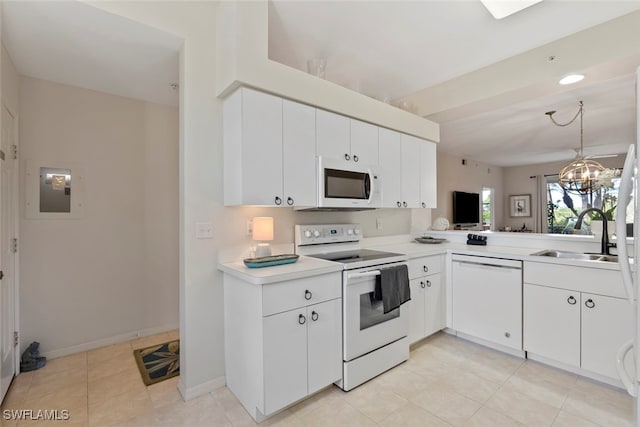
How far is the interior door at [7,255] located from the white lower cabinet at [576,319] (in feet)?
12.3

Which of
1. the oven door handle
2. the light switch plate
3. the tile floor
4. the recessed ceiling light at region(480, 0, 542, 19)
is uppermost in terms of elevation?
the recessed ceiling light at region(480, 0, 542, 19)

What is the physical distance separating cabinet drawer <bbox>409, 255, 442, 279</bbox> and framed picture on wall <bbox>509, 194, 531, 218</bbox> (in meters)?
6.50

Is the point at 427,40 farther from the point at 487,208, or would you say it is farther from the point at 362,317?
A: the point at 487,208

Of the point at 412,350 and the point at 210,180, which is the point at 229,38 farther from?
the point at 412,350

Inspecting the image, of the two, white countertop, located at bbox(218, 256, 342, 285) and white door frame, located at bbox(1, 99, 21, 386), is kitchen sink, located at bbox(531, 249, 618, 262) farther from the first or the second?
white door frame, located at bbox(1, 99, 21, 386)

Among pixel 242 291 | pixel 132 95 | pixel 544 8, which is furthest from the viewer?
pixel 132 95

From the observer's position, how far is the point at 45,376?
91.0 inches

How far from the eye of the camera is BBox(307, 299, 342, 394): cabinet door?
1933 mm

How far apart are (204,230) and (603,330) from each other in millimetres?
2840

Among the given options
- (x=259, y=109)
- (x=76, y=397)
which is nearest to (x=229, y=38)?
(x=259, y=109)

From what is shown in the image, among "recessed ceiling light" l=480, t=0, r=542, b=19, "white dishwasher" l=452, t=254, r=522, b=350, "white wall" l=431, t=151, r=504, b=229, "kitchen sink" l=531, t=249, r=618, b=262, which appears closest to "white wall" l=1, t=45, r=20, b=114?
"recessed ceiling light" l=480, t=0, r=542, b=19

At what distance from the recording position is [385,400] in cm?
202

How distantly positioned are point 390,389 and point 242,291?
4.07 feet

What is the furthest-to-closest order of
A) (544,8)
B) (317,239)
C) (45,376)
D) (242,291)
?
(317,239) → (45,376) → (544,8) → (242,291)
